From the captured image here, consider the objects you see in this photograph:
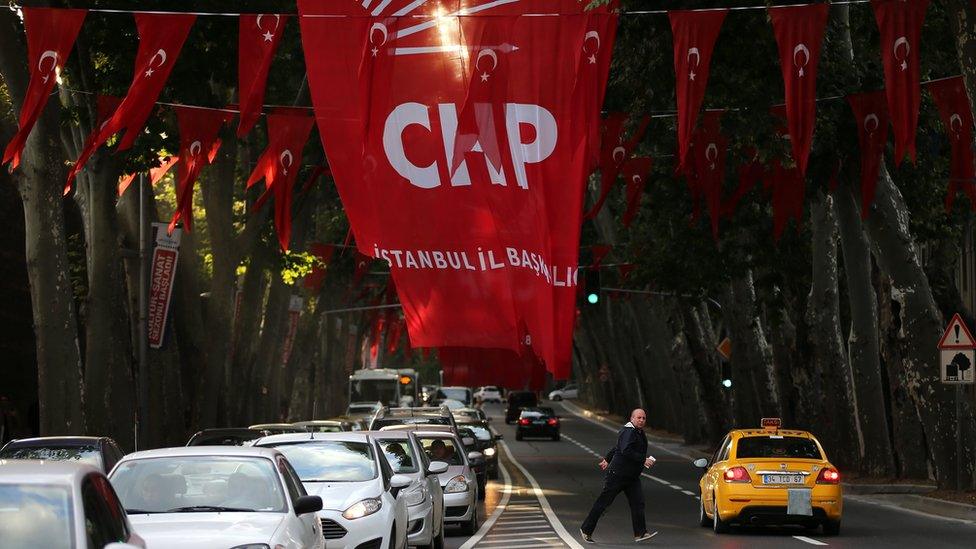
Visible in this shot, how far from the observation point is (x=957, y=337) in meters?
26.7

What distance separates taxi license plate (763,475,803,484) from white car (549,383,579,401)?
427 feet

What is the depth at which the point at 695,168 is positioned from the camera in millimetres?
28297

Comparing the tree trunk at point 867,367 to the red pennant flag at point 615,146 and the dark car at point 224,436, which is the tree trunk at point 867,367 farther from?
the dark car at point 224,436

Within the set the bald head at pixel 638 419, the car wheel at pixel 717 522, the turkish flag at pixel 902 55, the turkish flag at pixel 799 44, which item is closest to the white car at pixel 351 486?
the bald head at pixel 638 419

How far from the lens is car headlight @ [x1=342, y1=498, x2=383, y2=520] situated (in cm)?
1509

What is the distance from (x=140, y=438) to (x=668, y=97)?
1184 cm

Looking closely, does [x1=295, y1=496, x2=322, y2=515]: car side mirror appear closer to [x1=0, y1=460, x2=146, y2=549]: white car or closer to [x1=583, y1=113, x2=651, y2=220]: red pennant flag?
[x1=0, y1=460, x2=146, y2=549]: white car

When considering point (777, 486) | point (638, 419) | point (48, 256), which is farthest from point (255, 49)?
point (777, 486)

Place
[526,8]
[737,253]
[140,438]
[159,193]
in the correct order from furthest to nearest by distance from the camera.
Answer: [159,193]
[737,253]
[140,438]
[526,8]

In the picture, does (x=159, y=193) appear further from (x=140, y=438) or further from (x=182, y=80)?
(x=182, y=80)

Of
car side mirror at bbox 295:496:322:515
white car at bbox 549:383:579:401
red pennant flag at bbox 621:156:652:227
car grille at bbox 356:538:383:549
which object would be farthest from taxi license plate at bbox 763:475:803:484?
white car at bbox 549:383:579:401

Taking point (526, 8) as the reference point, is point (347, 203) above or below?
below

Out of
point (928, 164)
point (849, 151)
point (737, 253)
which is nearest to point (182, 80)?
point (849, 151)

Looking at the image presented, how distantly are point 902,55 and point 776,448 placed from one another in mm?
5335
